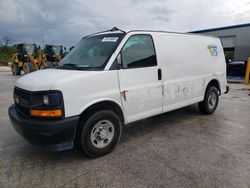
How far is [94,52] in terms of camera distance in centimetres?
351

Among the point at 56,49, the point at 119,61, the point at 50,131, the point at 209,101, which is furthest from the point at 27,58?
the point at 50,131

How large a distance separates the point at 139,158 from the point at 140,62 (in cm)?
163

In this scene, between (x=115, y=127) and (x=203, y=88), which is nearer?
(x=115, y=127)

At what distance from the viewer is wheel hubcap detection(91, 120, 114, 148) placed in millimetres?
3143

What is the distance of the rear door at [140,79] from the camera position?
3.34 metres

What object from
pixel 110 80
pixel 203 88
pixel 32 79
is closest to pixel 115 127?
pixel 110 80

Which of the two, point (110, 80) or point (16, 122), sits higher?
point (110, 80)

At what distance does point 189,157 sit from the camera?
318 centimetres

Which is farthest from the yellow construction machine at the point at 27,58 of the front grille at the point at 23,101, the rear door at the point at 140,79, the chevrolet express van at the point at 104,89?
the rear door at the point at 140,79

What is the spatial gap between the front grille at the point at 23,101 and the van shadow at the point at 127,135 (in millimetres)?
803

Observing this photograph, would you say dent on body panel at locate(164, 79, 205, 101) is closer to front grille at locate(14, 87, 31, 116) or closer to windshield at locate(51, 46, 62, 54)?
front grille at locate(14, 87, 31, 116)

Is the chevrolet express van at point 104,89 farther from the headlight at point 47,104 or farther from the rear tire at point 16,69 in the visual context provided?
the rear tire at point 16,69

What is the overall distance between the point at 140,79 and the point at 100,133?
115cm

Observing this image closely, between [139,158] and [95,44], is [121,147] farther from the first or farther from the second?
[95,44]
